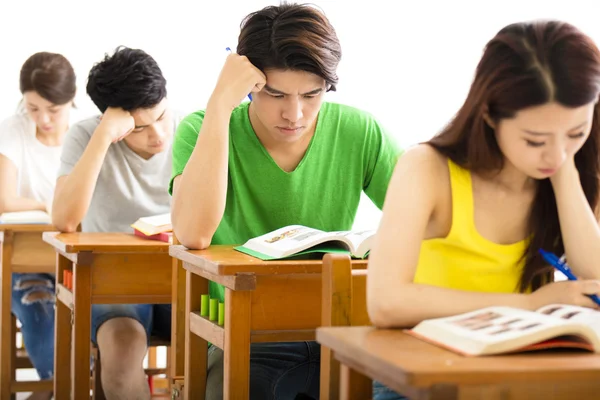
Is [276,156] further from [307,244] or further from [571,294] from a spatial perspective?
[571,294]

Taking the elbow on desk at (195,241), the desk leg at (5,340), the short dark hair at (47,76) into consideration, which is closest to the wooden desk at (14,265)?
the desk leg at (5,340)

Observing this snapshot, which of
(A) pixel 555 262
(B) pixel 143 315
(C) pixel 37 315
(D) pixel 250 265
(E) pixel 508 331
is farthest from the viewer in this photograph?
(C) pixel 37 315

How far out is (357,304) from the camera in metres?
1.59

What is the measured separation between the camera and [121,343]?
2666 millimetres

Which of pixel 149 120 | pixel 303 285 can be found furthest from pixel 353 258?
pixel 149 120

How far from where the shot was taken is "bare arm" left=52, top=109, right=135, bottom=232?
3.00 meters

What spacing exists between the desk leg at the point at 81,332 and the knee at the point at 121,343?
59 mm

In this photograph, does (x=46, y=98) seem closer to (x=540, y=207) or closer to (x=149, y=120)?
(x=149, y=120)

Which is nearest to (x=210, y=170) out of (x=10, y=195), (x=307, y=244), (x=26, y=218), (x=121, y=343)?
(x=307, y=244)

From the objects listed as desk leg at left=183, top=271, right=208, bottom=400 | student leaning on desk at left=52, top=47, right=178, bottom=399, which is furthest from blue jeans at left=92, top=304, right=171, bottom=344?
desk leg at left=183, top=271, right=208, bottom=400

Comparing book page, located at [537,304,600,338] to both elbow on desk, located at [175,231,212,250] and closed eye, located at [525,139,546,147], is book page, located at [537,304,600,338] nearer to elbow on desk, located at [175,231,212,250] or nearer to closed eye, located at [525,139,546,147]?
closed eye, located at [525,139,546,147]

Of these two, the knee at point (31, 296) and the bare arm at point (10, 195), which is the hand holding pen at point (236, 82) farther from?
the bare arm at point (10, 195)

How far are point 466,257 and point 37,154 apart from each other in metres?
2.91

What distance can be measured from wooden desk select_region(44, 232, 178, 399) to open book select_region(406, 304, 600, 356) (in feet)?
4.83
